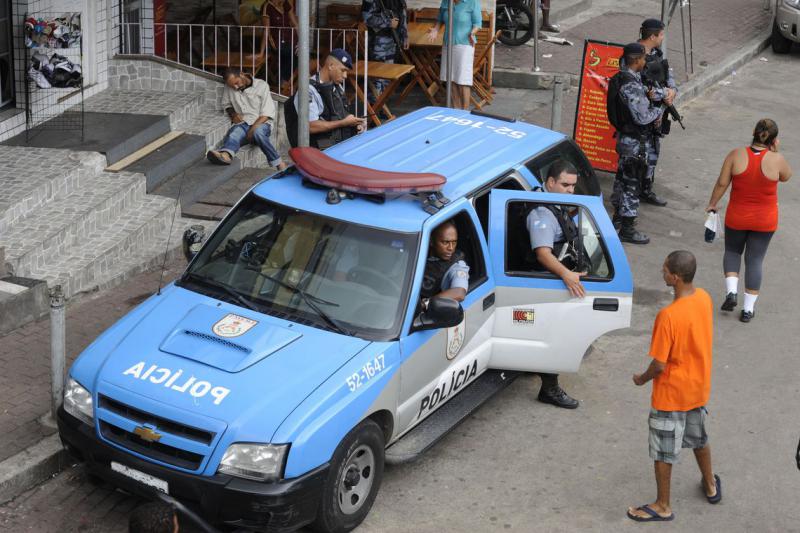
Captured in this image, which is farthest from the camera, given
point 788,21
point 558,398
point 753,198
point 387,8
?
point 788,21

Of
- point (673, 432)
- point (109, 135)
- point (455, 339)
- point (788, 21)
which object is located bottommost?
point (673, 432)

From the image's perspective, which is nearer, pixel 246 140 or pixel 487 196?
pixel 487 196

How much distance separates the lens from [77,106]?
12281 millimetres

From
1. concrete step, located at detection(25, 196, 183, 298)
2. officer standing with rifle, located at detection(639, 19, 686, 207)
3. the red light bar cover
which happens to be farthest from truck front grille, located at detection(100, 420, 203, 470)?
officer standing with rifle, located at detection(639, 19, 686, 207)

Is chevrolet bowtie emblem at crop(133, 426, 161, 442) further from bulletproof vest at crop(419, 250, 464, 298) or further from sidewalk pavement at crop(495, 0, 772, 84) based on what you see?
sidewalk pavement at crop(495, 0, 772, 84)

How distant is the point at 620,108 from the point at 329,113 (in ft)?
10.3

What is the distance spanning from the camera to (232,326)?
6.65 metres

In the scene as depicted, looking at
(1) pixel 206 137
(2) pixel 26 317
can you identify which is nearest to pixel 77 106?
(1) pixel 206 137

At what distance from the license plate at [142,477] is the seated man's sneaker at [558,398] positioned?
3.15 metres

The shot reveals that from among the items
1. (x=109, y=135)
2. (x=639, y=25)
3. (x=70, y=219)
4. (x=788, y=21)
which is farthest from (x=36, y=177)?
(x=788, y=21)

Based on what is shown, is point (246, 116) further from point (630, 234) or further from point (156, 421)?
point (156, 421)

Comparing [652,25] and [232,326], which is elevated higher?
[652,25]

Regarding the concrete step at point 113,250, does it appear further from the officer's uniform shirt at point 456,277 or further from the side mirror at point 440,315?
the side mirror at point 440,315

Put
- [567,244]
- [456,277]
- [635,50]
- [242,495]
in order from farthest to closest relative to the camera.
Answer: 1. [635,50]
2. [567,244]
3. [456,277]
4. [242,495]
